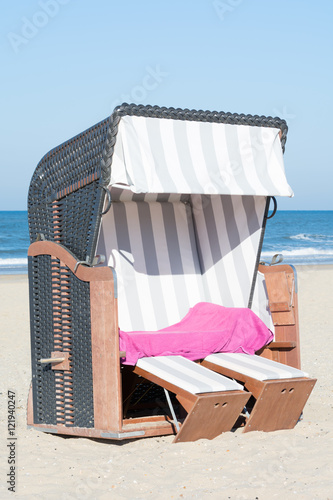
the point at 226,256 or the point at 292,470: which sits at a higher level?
the point at 226,256

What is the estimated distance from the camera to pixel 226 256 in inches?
231

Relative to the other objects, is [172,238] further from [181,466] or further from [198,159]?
[181,466]

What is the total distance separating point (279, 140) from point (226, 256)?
1.17 meters

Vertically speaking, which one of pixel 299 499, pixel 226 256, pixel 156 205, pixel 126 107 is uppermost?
pixel 126 107

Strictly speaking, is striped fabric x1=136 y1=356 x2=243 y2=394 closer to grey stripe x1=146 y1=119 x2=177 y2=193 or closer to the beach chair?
the beach chair

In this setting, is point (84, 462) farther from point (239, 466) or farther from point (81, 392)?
point (239, 466)

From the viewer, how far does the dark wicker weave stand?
14.7ft

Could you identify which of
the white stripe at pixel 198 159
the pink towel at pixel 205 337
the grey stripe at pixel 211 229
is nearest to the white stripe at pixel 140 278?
the pink towel at pixel 205 337

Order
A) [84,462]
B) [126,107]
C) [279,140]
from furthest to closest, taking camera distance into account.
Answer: [279,140] < [126,107] < [84,462]

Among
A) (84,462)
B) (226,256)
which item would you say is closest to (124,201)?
(226,256)

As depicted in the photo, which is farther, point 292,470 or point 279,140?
point 279,140

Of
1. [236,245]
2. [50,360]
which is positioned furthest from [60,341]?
[236,245]

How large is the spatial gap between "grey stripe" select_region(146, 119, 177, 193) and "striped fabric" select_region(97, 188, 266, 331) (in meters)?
1.15

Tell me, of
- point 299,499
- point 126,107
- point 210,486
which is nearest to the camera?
point 299,499
